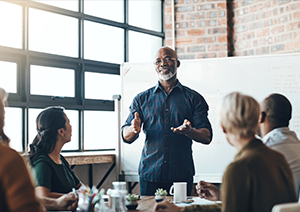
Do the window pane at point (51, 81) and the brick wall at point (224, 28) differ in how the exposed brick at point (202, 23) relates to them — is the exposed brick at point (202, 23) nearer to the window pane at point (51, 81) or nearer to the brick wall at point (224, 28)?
the brick wall at point (224, 28)

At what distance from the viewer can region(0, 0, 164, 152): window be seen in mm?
3432

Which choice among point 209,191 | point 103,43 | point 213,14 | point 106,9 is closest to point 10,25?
point 103,43

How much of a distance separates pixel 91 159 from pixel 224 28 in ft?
7.52

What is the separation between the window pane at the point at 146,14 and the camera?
446 centimetres

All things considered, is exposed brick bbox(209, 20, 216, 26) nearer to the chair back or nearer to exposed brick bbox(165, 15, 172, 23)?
exposed brick bbox(165, 15, 172, 23)

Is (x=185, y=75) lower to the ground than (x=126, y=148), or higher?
higher

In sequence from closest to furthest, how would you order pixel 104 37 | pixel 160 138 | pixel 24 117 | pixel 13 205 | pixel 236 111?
pixel 13 205, pixel 236 111, pixel 160 138, pixel 24 117, pixel 104 37

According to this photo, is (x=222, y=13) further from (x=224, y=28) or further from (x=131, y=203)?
(x=131, y=203)

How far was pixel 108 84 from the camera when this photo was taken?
13.9ft

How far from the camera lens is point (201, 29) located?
4312mm

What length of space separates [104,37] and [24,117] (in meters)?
1.44

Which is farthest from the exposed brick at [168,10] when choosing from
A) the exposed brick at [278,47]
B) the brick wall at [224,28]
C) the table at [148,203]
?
the table at [148,203]

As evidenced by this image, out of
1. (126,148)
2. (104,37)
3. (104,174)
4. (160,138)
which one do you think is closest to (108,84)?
(104,37)

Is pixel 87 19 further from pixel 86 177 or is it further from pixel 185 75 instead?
pixel 86 177
